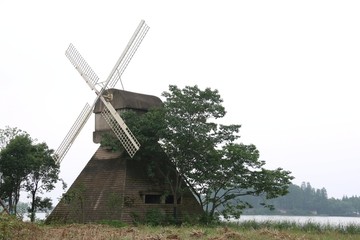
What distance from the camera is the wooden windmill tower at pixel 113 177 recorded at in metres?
29.7

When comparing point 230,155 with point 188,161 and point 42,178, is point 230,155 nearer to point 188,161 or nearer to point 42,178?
point 188,161

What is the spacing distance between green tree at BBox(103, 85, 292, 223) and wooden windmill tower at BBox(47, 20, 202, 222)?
95 centimetres

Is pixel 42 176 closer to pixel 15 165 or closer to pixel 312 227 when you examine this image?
pixel 15 165

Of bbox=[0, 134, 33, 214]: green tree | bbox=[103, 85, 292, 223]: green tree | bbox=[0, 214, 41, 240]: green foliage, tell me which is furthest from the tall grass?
bbox=[0, 134, 33, 214]: green tree

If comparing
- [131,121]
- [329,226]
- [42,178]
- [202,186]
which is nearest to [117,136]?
[131,121]

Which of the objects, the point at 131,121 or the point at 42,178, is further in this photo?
the point at 42,178

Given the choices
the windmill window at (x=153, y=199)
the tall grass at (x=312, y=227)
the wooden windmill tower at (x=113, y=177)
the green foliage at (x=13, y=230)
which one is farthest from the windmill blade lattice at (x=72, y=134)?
the green foliage at (x=13, y=230)

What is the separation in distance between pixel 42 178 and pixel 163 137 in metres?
11.4

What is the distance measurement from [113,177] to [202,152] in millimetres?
5825

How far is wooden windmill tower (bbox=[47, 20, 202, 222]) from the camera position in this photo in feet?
97.3

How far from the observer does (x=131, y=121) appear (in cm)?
3114

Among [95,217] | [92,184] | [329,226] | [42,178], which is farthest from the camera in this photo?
[42,178]

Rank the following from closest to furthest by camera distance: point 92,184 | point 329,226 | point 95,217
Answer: point 329,226 < point 95,217 < point 92,184

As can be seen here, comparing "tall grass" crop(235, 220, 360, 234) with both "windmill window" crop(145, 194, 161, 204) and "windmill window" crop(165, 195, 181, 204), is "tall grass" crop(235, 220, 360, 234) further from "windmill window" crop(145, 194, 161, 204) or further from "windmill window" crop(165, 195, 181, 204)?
"windmill window" crop(145, 194, 161, 204)
